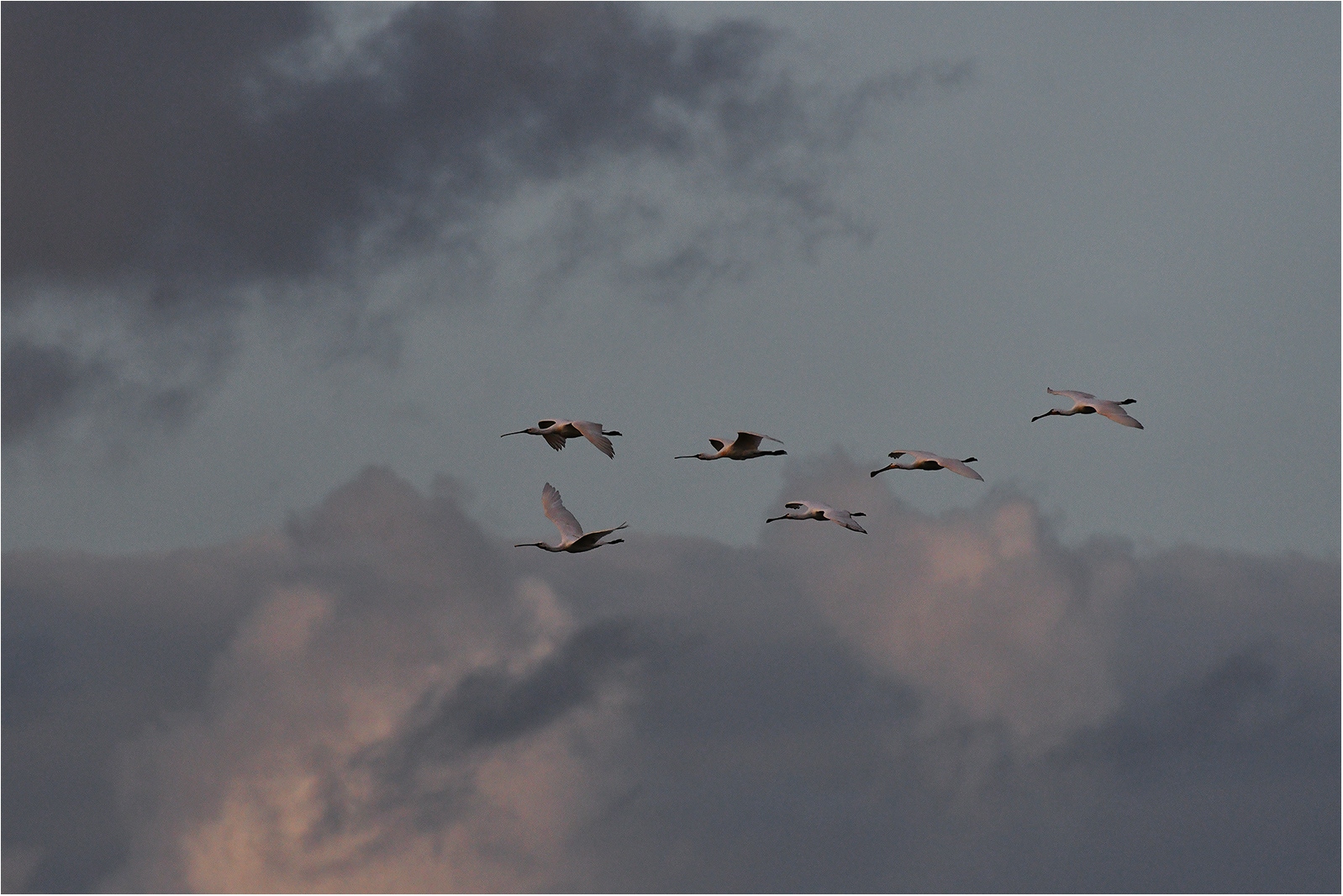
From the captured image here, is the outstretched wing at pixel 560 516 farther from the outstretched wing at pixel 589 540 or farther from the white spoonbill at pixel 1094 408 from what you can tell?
the white spoonbill at pixel 1094 408

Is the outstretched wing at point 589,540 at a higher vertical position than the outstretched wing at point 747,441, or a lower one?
lower

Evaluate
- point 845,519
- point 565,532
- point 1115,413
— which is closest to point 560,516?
point 565,532

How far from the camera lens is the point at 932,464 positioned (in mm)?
89000

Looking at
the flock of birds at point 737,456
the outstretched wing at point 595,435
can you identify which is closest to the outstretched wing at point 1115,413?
the flock of birds at point 737,456

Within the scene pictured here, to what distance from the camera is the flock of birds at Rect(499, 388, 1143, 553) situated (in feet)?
274

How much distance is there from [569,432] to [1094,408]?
937 inches

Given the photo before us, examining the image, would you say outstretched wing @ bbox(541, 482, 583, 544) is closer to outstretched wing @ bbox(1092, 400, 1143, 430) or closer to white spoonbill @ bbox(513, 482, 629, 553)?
white spoonbill @ bbox(513, 482, 629, 553)

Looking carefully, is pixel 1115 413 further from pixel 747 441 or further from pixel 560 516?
pixel 560 516

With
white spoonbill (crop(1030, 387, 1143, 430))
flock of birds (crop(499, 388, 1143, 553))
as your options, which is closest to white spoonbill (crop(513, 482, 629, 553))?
flock of birds (crop(499, 388, 1143, 553))

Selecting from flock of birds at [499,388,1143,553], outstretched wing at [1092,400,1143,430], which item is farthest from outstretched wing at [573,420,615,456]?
outstretched wing at [1092,400,1143,430]

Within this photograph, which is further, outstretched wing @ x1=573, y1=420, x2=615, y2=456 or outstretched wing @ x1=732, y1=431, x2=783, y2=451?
outstretched wing @ x1=732, y1=431, x2=783, y2=451

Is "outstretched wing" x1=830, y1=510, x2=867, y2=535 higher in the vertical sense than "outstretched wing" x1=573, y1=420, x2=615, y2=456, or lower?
lower

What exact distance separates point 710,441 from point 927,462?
38.3 ft

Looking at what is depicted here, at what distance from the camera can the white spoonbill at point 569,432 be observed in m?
84.6
